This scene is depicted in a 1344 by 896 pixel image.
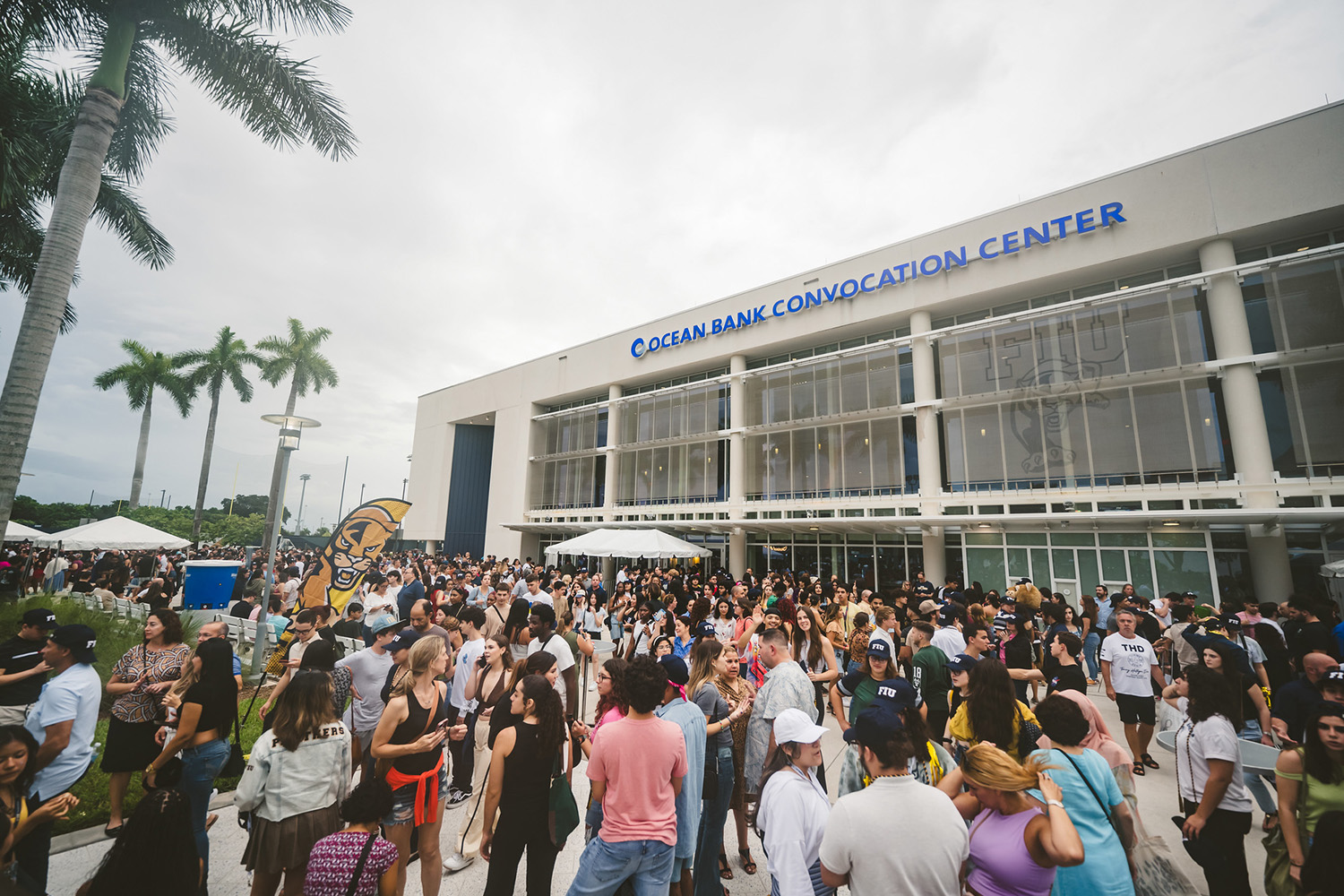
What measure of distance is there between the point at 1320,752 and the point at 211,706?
7.16 meters

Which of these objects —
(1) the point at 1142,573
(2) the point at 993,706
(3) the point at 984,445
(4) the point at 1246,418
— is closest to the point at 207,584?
(2) the point at 993,706

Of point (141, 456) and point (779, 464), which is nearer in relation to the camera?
point (779, 464)

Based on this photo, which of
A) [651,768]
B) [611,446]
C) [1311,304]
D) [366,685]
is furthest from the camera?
[611,446]

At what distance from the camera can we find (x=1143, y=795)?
608 centimetres

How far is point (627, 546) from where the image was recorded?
59.6 ft

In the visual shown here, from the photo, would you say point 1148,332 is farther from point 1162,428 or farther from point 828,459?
point 828,459

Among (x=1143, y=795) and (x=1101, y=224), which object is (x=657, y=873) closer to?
(x=1143, y=795)

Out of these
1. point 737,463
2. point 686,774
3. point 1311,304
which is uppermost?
point 1311,304

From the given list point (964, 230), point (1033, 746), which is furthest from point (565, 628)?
point (964, 230)

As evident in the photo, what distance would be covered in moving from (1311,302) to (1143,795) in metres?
15.9

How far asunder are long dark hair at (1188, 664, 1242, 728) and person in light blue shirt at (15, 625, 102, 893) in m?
7.57

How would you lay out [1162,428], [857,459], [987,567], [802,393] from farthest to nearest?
[802,393] → [857,459] → [987,567] → [1162,428]

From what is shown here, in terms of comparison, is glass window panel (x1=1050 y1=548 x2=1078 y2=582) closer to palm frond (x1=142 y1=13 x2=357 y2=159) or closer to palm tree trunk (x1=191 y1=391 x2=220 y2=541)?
palm frond (x1=142 y1=13 x2=357 y2=159)

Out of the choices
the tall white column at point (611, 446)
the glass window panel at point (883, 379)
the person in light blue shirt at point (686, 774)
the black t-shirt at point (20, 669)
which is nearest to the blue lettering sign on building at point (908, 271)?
the glass window panel at point (883, 379)
